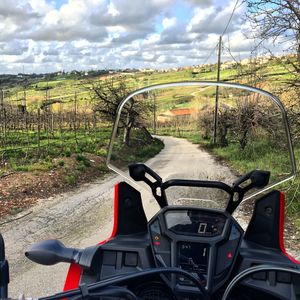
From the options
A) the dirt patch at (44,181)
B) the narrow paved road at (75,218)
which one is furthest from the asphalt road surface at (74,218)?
the dirt patch at (44,181)

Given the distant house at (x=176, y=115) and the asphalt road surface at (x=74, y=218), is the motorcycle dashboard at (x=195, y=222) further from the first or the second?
the distant house at (x=176, y=115)

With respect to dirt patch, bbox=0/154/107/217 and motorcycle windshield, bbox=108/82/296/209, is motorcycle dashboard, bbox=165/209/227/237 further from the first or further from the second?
dirt patch, bbox=0/154/107/217

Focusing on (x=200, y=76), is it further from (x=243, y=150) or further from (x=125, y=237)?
(x=125, y=237)

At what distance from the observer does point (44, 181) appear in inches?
Result: 456

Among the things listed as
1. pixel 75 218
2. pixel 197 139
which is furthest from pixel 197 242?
pixel 75 218

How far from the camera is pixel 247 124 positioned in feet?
→ 9.62

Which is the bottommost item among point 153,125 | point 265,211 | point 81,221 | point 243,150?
point 81,221

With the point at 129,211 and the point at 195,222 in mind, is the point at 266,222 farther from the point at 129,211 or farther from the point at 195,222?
the point at 129,211

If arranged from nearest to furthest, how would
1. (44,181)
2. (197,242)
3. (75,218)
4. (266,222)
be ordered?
1. (197,242)
2. (266,222)
3. (75,218)
4. (44,181)

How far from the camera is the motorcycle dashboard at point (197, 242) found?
1.99m

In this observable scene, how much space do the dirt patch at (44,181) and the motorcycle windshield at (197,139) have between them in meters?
6.45

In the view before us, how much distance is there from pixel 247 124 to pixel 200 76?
553mm

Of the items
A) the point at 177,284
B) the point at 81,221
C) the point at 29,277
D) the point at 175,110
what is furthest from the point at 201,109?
the point at 81,221

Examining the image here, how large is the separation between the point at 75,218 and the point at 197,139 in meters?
5.82
